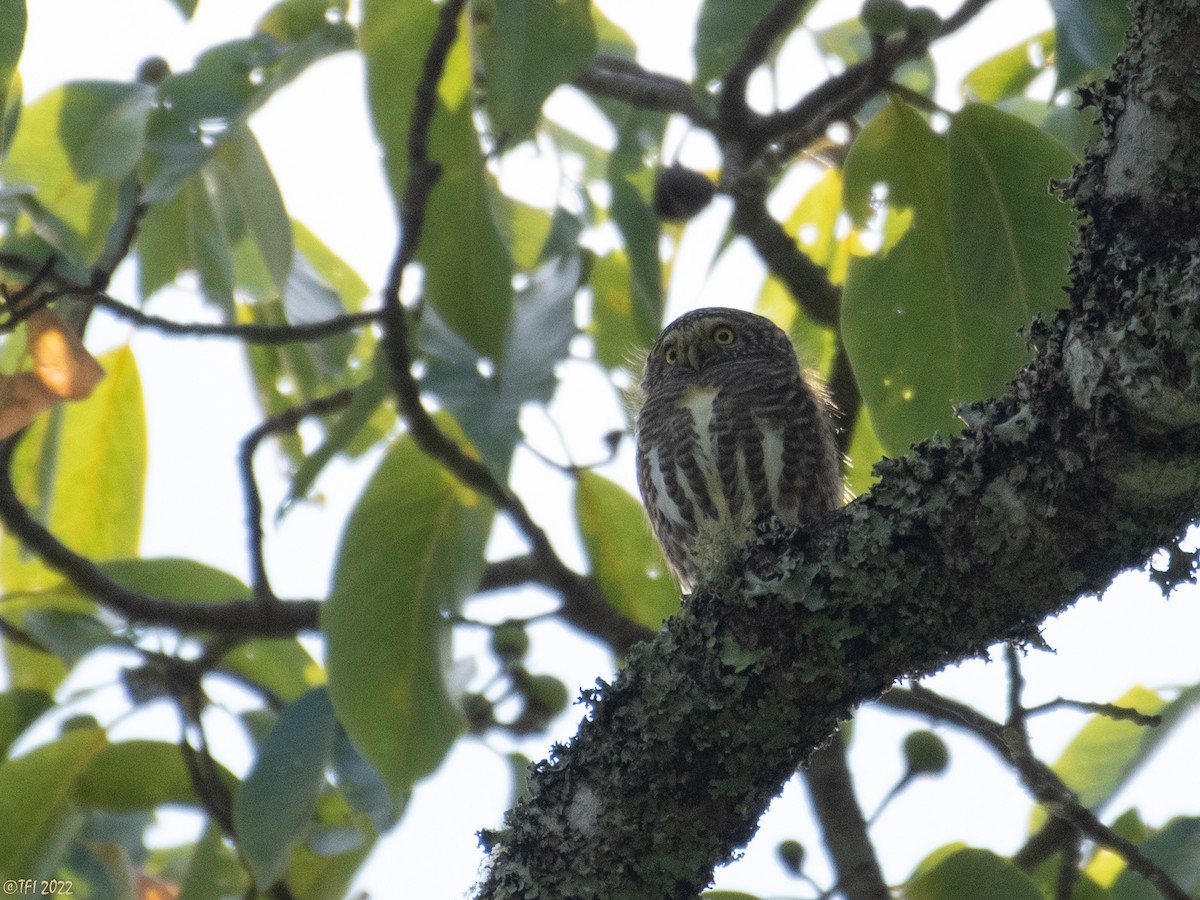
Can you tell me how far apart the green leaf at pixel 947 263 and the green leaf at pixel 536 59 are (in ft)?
1.84

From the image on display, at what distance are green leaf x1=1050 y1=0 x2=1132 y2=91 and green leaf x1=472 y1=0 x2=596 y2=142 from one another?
28.4 inches

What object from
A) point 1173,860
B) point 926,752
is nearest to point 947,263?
point 926,752

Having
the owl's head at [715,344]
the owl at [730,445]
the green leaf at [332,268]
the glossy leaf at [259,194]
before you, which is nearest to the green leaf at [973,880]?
the owl at [730,445]

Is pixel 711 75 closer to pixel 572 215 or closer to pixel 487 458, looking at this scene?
pixel 572 215

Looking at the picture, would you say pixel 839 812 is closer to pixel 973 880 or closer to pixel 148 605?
pixel 973 880

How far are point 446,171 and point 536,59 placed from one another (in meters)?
0.24

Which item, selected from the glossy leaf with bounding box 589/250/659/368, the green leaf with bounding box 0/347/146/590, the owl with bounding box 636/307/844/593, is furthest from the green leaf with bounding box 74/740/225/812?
the glossy leaf with bounding box 589/250/659/368

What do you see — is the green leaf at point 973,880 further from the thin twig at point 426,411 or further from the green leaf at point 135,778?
the green leaf at point 135,778

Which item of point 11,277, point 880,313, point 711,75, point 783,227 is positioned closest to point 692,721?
point 880,313

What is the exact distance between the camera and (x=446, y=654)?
8.65ft

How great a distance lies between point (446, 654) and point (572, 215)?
1.05 m

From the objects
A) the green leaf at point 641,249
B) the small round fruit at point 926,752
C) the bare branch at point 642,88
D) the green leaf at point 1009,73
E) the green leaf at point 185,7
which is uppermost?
the green leaf at point 1009,73

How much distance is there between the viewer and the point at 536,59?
7.15 feet

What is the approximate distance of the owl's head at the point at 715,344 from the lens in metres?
3.37
